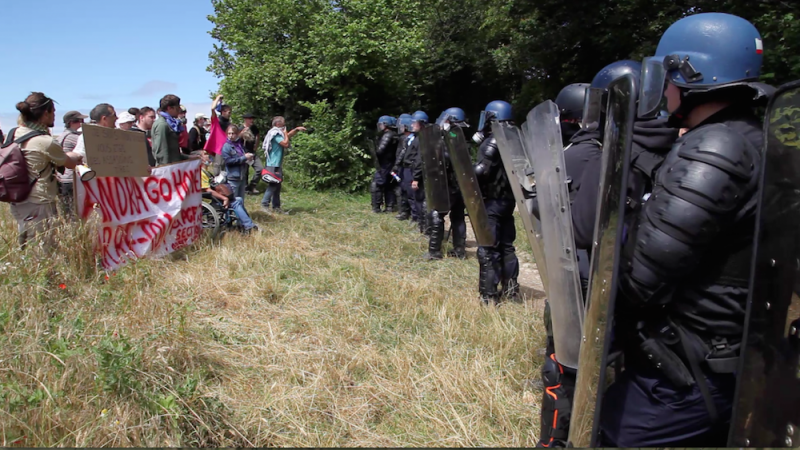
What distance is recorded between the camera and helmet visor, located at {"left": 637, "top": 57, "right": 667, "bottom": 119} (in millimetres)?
1618

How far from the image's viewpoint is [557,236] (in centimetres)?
198

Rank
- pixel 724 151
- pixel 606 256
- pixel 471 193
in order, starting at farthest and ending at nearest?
pixel 471 193
pixel 606 256
pixel 724 151

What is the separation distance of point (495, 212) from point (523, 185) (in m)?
2.54

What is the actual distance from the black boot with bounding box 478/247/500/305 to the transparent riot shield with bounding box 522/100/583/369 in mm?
2716

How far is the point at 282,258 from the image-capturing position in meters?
5.82

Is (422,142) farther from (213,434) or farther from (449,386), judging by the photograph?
(213,434)

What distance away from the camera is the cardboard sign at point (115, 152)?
4.82 metres

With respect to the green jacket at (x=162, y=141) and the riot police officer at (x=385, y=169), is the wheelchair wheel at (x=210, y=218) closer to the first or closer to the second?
the green jacket at (x=162, y=141)

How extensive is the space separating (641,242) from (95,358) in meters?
2.45

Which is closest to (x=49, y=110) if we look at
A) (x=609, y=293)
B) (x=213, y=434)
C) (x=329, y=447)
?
(x=213, y=434)

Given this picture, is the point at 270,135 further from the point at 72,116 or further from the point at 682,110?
the point at 682,110

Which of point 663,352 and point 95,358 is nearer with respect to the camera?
point 663,352

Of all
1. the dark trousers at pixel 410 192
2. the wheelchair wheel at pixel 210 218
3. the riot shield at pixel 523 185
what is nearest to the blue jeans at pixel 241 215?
the wheelchair wheel at pixel 210 218

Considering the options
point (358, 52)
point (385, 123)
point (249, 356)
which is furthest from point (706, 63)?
point (358, 52)
